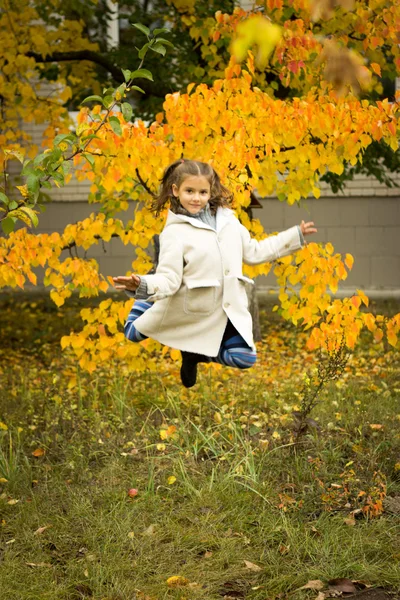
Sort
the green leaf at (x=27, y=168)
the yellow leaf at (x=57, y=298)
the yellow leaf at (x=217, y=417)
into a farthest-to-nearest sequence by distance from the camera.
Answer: the yellow leaf at (x=57, y=298) → the yellow leaf at (x=217, y=417) → the green leaf at (x=27, y=168)

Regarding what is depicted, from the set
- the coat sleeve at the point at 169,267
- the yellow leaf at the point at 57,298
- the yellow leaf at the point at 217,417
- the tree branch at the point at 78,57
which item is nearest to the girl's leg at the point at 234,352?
the coat sleeve at the point at 169,267

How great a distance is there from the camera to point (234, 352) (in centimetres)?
400

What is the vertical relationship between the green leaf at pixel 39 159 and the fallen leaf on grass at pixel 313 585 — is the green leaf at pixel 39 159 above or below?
above

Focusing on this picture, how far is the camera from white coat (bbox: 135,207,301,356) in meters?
3.97

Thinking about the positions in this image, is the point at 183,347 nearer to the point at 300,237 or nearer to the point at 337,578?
the point at 300,237

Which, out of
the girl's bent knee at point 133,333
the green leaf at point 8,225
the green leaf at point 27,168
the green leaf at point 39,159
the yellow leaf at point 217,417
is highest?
the green leaf at point 39,159

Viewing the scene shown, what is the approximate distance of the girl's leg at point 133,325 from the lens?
414 cm

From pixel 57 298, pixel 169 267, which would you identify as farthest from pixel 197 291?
pixel 57 298

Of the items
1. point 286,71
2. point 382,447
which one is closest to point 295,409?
point 382,447

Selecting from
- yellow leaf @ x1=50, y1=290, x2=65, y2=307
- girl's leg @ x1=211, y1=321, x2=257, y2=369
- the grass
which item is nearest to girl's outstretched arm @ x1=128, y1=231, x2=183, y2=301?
girl's leg @ x1=211, y1=321, x2=257, y2=369

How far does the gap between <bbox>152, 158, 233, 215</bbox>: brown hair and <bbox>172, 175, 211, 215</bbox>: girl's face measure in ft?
0.07

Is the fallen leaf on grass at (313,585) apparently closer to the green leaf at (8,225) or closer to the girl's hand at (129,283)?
the girl's hand at (129,283)

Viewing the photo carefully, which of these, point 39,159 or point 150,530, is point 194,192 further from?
point 150,530

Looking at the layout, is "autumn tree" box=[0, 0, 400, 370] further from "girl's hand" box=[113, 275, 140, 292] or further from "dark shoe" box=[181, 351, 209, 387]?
"girl's hand" box=[113, 275, 140, 292]
